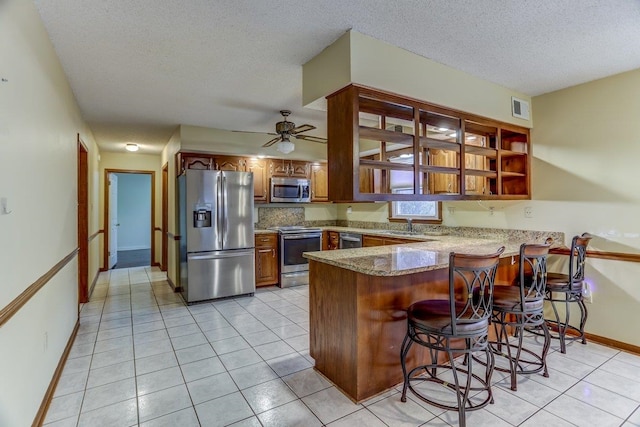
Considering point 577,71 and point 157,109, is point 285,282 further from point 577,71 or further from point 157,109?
point 577,71

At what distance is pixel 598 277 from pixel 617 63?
194 cm

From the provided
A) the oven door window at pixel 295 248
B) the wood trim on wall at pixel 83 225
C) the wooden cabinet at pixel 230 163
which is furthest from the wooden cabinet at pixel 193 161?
the oven door window at pixel 295 248

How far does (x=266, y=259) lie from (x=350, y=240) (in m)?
1.38

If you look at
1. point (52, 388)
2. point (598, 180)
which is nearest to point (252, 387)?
point (52, 388)

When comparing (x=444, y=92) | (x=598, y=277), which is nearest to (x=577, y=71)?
(x=444, y=92)

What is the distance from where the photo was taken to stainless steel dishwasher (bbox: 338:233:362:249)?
16.7 ft

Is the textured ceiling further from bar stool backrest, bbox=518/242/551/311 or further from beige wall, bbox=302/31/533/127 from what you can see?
bar stool backrest, bbox=518/242/551/311

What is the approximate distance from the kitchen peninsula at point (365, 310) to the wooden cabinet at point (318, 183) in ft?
11.2

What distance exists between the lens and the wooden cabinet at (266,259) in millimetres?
5219

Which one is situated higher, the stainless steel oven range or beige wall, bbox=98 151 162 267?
beige wall, bbox=98 151 162 267

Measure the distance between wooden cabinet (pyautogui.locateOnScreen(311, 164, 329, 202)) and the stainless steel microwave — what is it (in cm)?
17

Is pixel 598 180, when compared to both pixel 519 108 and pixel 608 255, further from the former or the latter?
pixel 519 108

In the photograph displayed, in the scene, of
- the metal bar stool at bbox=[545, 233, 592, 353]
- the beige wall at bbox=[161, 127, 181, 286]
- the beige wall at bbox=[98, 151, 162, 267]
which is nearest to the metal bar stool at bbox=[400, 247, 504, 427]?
the metal bar stool at bbox=[545, 233, 592, 353]

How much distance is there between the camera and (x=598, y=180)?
10.4 feet
